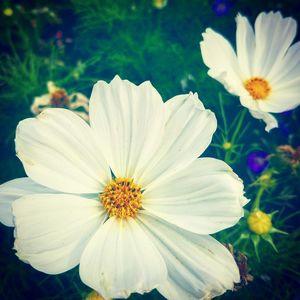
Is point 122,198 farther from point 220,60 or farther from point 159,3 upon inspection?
point 159,3

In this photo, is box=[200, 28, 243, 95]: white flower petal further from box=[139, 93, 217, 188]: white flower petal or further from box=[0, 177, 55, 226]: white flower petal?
box=[0, 177, 55, 226]: white flower petal

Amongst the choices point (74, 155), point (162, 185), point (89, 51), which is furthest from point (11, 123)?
point (162, 185)

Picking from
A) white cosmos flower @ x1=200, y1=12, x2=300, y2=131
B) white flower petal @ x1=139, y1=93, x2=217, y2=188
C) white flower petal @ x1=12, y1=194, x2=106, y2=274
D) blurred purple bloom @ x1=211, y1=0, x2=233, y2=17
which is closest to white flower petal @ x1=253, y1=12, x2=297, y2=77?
white cosmos flower @ x1=200, y1=12, x2=300, y2=131

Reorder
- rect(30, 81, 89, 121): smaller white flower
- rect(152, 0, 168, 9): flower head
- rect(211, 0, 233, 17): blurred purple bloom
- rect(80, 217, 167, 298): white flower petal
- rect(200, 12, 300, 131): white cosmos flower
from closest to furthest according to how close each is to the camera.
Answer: rect(80, 217, 167, 298): white flower petal → rect(200, 12, 300, 131): white cosmos flower → rect(30, 81, 89, 121): smaller white flower → rect(211, 0, 233, 17): blurred purple bloom → rect(152, 0, 168, 9): flower head

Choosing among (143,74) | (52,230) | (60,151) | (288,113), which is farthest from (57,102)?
(288,113)

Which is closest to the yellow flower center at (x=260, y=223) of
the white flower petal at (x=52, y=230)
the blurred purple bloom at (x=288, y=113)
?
the white flower petal at (x=52, y=230)

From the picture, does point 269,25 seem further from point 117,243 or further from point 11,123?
point 11,123

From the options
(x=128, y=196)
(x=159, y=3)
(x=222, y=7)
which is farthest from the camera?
(x=159, y=3)
